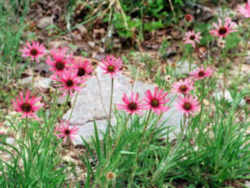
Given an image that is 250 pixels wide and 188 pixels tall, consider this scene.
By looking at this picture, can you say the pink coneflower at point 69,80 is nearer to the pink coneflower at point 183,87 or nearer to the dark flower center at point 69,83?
the dark flower center at point 69,83

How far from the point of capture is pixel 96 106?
2.76 m

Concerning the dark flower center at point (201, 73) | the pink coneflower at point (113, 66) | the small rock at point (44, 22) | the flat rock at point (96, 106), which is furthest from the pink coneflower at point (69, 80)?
the small rock at point (44, 22)

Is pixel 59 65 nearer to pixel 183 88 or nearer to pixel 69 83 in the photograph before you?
pixel 69 83

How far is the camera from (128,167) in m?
1.88

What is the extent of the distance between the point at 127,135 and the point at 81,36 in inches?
84.0

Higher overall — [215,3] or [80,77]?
[215,3]

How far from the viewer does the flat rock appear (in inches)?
98.0

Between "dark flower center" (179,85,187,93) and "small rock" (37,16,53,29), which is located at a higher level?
"small rock" (37,16,53,29)

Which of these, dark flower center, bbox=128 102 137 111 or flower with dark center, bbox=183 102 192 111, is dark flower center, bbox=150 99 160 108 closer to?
dark flower center, bbox=128 102 137 111

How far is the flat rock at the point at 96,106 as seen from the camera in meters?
2.49

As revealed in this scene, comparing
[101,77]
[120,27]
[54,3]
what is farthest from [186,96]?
[54,3]

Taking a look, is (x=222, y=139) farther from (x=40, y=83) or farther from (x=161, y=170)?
(x=40, y=83)

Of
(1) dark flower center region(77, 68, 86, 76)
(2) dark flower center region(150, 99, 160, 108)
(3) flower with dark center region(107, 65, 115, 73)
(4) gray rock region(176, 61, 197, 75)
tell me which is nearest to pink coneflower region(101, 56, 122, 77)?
(3) flower with dark center region(107, 65, 115, 73)

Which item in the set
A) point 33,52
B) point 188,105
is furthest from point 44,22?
point 188,105
